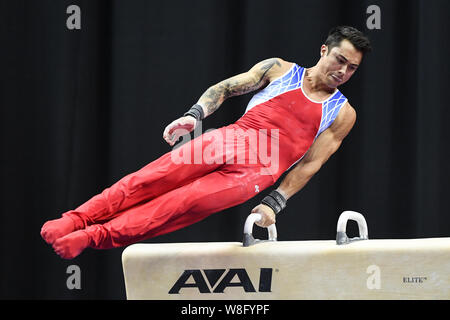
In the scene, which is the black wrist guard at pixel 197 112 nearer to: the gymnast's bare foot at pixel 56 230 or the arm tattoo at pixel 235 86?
the arm tattoo at pixel 235 86

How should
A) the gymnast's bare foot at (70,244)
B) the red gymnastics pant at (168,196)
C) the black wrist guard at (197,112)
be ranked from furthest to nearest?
the black wrist guard at (197,112) → the red gymnastics pant at (168,196) → the gymnast's bare foot at (70,244)

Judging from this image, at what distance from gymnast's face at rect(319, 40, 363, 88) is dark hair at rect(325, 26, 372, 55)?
0.01m

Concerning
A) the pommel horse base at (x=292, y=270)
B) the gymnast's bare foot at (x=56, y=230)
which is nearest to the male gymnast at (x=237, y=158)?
the gymnast's bare foot at (x=56, y=230)

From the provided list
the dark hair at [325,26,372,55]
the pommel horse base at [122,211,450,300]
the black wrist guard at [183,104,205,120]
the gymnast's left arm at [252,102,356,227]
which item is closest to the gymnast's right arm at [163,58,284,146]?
the black wrist guard at [183,104,205,120]

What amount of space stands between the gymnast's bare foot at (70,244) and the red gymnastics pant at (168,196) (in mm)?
39

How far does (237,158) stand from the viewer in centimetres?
239

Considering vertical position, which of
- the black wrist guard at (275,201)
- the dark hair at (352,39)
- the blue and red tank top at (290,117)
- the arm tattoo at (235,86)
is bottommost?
the black wrist guard at (275,201)

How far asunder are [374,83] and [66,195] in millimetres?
1893

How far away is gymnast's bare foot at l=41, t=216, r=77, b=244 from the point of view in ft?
6.94

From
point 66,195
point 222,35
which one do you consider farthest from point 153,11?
point 66,195

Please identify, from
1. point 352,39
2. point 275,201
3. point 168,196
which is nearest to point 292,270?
point 275,201

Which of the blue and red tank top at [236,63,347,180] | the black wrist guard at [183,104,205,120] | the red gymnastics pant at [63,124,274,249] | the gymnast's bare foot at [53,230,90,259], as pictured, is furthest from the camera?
the blue and red tank top at [236,63,347,180]

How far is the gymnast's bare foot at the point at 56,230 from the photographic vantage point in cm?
212

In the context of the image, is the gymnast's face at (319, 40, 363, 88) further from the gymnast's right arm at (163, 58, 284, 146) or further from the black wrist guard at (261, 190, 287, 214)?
the black wrist guard at (261, 190, 287, 214)
